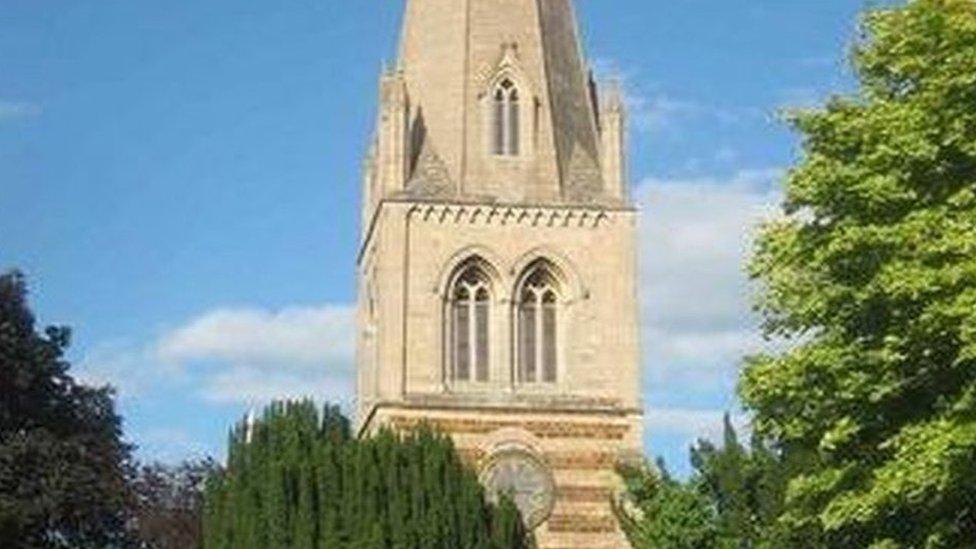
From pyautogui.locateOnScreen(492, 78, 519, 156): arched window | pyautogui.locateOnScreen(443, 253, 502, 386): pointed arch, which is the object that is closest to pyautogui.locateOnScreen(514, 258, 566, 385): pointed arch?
pyautogui.locateOnScreen(443, 253, 502, 386): pointed arch

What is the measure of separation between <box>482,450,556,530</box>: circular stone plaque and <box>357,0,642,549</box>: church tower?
4 centimetres

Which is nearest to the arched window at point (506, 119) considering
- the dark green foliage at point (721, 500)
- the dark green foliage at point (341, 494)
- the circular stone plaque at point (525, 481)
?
the circular stone plaque at point (525, 481)

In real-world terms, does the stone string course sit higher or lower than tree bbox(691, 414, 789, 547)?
higher

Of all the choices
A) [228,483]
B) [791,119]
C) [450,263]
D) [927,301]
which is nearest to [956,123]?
[927,301]

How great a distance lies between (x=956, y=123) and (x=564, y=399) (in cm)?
2211

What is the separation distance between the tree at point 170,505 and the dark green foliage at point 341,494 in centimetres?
562

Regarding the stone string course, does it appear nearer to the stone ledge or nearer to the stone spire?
the stone ledge

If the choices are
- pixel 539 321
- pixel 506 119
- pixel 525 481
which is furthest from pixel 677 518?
pixel 506 119

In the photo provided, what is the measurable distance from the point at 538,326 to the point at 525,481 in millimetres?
3781

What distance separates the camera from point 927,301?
19.7m

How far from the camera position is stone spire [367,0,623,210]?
43125mm

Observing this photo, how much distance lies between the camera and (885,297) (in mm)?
20469

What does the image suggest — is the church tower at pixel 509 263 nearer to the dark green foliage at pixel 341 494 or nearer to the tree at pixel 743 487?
the dark green foliage at pixel 341 494

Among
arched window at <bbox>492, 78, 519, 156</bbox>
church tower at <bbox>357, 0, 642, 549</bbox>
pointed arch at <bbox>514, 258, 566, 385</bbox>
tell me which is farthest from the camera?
arched window at <bbox>492, 78, 519, 156</bbox>
